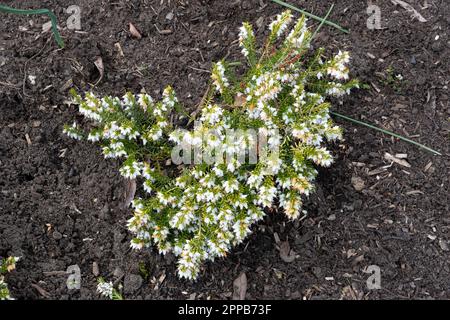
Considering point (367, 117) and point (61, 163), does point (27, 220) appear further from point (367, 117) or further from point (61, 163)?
Answer: point (367, 117)

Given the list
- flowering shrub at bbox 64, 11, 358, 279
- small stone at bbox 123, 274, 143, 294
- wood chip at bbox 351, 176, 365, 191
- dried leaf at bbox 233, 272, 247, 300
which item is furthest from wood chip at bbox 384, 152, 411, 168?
small stone at bbox 123, 274, 143, 294

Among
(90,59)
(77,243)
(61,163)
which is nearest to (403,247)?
(77,243)

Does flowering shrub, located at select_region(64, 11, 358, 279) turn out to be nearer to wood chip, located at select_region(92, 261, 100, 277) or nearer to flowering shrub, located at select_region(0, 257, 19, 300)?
wood chip, located at select_region(92, 261, 100, 277)

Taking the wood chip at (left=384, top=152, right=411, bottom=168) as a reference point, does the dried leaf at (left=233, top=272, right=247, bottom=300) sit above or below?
below

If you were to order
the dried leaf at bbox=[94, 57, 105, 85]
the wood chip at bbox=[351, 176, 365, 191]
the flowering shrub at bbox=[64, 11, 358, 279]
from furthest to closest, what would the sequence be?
the dried leaf at bbox=[94, 57, 105, 85], the wood chip at bbox=[351, 176, 365, 191], the flowering shrub at bbox=[64, 11, 358, 279]

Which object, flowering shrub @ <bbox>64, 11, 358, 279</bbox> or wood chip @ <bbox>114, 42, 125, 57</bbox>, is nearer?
flowering shrub @ <bbox>64, 11, 358, 279</bbox>

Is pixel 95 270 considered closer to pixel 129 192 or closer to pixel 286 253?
pixel 129 192

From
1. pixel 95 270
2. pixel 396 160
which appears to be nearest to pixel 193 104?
pixel 95 270

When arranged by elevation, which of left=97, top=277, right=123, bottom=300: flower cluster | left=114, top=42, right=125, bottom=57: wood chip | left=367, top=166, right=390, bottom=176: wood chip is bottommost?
left=97, top=277, right=123, bottom=300: flower cluster

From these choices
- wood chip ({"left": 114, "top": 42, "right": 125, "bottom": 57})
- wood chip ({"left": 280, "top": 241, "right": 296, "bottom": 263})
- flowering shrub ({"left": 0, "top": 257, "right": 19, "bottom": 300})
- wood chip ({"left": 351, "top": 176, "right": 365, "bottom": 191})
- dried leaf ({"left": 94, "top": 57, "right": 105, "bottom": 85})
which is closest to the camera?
flowering shrub ({"left": 0, "top": 257, "right": 19, "bottom": 300})
